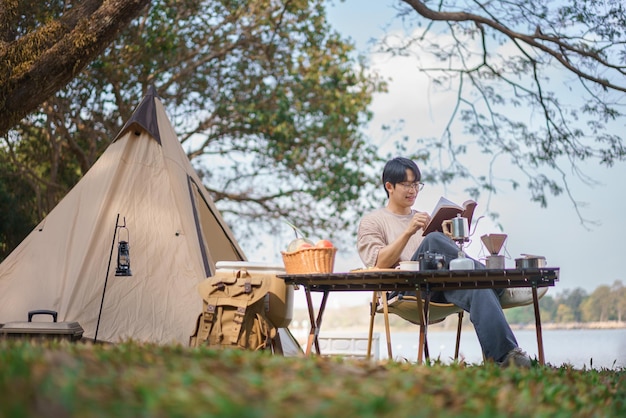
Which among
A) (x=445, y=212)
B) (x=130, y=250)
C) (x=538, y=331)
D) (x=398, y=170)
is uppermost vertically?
(x=398, y=170)

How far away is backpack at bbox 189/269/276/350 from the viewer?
3867mm

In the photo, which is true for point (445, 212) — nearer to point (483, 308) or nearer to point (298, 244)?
point (483, 308)

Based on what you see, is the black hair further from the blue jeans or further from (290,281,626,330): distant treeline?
(290,281,626,330): distant treeline

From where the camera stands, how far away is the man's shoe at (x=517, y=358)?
10.7ft

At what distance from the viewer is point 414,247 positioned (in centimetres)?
427

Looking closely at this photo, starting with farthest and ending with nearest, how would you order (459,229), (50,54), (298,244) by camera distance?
(50,54) → (298,244) → (459,229)

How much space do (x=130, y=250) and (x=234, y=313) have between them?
132cm

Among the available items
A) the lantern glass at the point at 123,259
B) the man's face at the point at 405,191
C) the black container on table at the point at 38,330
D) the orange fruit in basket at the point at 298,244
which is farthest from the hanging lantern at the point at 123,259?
the man's face at the point at 405,191

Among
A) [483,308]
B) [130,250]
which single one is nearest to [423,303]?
[483,308]

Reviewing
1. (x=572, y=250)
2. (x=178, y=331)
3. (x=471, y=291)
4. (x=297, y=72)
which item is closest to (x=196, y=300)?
(x=178, y=331)

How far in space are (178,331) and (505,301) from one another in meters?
1.97

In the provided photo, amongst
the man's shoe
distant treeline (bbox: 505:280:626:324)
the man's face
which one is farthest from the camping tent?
distant treeline (bbox: 505:280:626:324)

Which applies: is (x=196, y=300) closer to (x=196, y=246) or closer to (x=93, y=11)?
(x=196, y=246)

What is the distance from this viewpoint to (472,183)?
825cm
